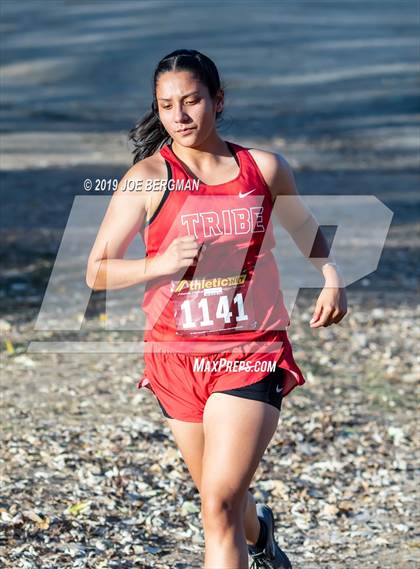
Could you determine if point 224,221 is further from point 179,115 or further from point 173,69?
point 173,69

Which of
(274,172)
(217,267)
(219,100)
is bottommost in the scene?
(217,267)

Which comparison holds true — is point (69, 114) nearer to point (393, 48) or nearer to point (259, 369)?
point (393, 48)

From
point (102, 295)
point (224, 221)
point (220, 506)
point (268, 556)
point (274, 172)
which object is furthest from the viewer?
point (102, 295)

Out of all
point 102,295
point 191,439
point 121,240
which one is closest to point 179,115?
point 121,240

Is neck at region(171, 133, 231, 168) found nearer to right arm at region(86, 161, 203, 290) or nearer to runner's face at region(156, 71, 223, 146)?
runner's face at region(156, 71, 223, 146)

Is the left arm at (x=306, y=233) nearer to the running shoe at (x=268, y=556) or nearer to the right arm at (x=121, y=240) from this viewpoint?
the right arm at (x=121, y=240)

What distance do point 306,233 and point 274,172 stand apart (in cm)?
36

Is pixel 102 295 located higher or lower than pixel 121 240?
lower

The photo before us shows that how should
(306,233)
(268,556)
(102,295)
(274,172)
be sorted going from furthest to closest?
(102,295)
(268,556)
(306,233)
(274,172)

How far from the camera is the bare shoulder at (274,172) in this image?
4387 millimetres

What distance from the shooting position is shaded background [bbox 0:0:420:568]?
20.0ft

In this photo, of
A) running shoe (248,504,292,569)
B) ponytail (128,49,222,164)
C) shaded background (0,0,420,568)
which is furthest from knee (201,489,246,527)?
shaded background (0,0,420,568)

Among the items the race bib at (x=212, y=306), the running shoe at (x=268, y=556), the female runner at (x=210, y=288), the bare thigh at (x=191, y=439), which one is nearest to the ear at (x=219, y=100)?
the female runner at (x=210, y=288)

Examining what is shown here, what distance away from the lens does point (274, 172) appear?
4.39 metres
